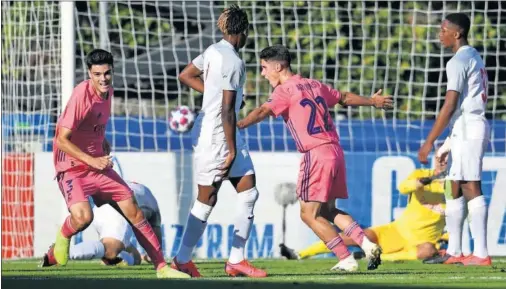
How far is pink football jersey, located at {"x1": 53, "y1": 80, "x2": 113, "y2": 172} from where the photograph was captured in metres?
9.81

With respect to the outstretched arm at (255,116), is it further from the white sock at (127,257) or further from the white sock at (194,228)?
the white sock at (127,257)

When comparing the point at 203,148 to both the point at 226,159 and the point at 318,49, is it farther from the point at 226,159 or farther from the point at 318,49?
the point at 318,49

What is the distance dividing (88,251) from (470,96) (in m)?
3.36

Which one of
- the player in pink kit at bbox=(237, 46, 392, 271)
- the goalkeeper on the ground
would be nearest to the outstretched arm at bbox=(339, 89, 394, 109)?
the player in pink kit at bbox=(237, 46, 392, 271)

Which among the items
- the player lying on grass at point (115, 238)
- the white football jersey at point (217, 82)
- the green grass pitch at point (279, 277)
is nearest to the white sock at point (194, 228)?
the green grass pitch at point (279, 277)

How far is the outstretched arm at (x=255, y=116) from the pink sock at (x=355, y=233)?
1019 millimetres

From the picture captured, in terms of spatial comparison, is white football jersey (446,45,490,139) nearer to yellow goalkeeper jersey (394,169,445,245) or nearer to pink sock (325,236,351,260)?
yellow goalkeeper jersey (394,169,445,245)

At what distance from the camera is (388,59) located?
16875 millimetres

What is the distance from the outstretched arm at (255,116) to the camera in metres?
9.97

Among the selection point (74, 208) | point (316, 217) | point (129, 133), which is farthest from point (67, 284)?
point (129, 133)

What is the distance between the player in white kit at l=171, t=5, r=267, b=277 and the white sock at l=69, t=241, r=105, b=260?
1993 mm

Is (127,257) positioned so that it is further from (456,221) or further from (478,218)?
(478,218)

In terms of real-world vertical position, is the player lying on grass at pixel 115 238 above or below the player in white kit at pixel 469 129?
below

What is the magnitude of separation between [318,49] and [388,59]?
2.90 ft
